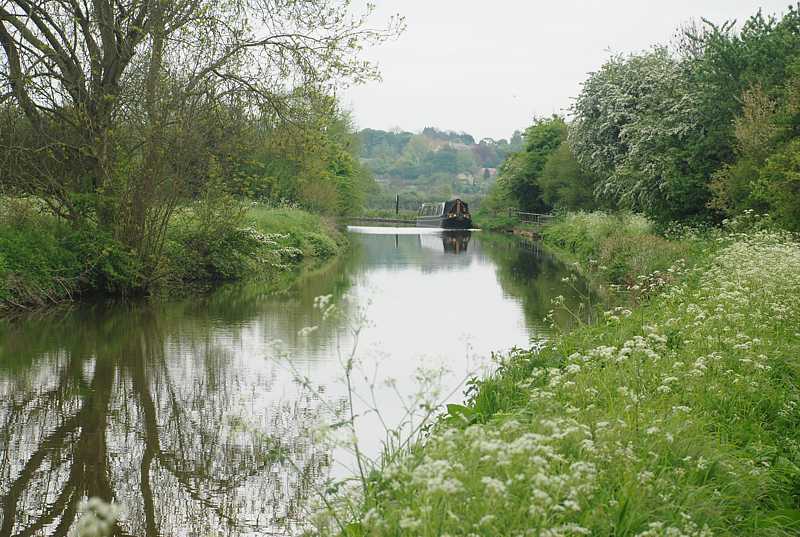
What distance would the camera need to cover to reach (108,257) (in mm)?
17625

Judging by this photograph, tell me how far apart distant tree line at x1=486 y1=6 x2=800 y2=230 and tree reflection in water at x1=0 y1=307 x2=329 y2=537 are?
11284mm

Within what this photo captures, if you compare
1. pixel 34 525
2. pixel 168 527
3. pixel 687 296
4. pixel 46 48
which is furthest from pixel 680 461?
pixel 46 48

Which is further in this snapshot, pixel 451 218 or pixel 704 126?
pixel 451 218

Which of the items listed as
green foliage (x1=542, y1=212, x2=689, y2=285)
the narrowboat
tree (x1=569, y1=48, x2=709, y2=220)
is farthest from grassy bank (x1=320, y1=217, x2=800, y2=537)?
the narrowboat

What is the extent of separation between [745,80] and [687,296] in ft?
53.5

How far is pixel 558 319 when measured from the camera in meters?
16.0

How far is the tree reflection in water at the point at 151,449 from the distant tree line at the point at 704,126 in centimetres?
1128

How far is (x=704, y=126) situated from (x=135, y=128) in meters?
17.2

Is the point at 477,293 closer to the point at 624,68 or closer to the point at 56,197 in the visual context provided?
the point at 56,197

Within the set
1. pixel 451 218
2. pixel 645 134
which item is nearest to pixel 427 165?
pixel 451 218

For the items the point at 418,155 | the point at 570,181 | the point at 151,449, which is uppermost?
the point at 418,155

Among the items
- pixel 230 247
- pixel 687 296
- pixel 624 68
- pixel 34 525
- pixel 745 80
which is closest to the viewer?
pixel 34 525

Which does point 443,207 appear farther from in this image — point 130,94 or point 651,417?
point 651,417

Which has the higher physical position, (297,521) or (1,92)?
(1,92)
